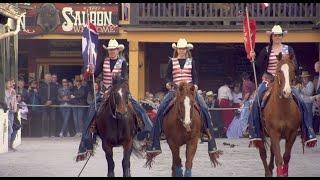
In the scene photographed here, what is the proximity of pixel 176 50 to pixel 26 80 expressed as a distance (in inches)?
782

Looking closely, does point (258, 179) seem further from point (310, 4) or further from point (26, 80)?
point (26, 80)

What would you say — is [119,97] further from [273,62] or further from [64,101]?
[64,101]

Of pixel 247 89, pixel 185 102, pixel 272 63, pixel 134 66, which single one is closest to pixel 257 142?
pixel 272 63

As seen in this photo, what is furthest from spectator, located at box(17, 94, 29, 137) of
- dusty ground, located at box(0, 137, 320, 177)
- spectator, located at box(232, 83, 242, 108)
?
spectator, located at box(232, 83, 242, 108)

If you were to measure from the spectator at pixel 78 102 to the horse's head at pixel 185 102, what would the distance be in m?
15.8

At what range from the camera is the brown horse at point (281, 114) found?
1336cm

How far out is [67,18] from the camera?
3167 cm

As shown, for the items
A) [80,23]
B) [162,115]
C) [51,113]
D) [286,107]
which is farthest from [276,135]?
[80,23]

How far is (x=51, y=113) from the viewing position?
29.1m

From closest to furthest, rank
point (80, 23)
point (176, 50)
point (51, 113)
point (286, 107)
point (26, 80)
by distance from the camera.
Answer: point (286, 107) → point (176, 50) → point (51, 113) → point (80, 23) → point (26, 80)

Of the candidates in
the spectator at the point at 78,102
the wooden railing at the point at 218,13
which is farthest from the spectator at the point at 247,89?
the spectator at the point at 78,102

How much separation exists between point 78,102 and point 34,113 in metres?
1.60

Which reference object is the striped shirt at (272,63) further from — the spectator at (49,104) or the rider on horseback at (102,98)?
the spectator at (49,104)

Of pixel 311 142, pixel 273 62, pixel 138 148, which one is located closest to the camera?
pixel 311 142
